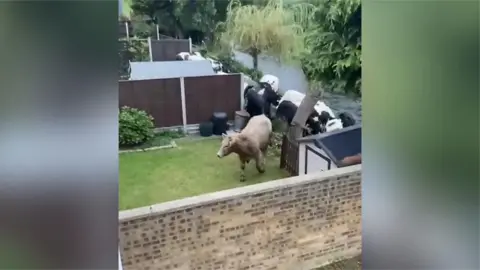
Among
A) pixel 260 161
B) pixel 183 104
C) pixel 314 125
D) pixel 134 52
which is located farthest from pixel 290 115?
pixel 134 52

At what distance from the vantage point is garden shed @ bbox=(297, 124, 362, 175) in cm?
165

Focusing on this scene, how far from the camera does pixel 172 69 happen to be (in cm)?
157

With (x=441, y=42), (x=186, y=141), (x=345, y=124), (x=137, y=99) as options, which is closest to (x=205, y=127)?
(x=186, y=141)

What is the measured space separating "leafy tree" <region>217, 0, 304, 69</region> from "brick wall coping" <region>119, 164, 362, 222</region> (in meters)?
0.45

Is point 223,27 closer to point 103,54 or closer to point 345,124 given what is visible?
point 345,124

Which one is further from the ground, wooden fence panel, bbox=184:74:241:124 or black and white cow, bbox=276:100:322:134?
wooden fence panel, bbox=184:74:241:124

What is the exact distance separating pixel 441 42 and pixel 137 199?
3.38ft

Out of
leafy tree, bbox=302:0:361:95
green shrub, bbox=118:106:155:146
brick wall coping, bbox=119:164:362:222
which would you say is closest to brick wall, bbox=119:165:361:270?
brick wall coping, bbox=119:164:362:222

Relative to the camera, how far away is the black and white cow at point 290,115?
1.71 metres

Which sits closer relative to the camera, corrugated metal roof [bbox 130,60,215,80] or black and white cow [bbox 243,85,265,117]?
corrugated metal roof [bbox 130,60,215,80]

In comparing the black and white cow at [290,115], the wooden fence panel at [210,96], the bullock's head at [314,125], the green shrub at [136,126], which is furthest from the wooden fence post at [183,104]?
the bullock's head at [314,125]

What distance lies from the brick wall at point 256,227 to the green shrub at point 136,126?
228mm

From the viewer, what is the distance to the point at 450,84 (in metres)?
0.67

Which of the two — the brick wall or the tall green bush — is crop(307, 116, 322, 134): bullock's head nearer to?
the brick wall
